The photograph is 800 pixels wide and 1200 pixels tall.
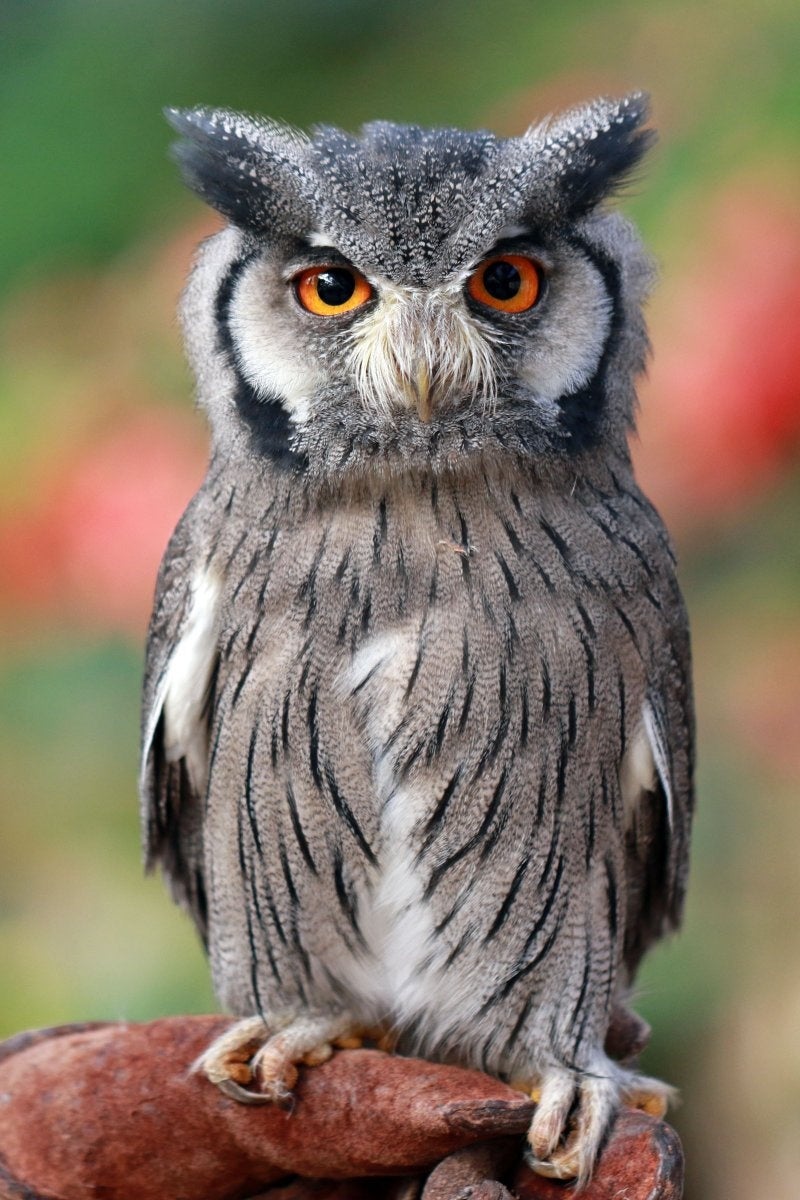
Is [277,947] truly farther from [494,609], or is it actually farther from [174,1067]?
[494,609]

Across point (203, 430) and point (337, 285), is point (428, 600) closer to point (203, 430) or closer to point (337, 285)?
point (337, 285)

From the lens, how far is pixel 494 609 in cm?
113

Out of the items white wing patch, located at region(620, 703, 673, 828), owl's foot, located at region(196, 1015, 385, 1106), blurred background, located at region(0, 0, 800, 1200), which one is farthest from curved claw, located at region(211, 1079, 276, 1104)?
blurred background, located at region(0, 0, 800, 1200)

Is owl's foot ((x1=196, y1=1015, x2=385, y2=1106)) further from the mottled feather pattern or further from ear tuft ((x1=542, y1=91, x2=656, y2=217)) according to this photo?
ear tuft ((x1=542, y1=91, x2=656, y2=217))

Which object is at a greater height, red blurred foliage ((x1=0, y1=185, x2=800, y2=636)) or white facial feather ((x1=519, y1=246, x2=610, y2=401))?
red blurred foliage ((x1=0, y1=185, x2=800, y2=636))

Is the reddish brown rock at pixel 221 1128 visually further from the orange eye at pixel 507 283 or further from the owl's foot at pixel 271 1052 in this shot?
the orange eye at pixel 507 283

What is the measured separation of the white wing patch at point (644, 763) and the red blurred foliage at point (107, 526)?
3.20 ft

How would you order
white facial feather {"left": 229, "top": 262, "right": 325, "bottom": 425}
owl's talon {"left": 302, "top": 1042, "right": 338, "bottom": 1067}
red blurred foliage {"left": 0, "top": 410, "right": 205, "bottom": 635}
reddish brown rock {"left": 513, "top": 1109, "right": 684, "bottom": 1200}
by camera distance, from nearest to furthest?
reddish brown rock {"left": 513, "top": 1109, "right": 684, "bottom": 1200} < white facial feather {"left": 229, "top": 262, "right": 325, "bottom": 425} < owl's talon {"left": 302, "top": 1042, "right": 338, "bottom": 1067} < red blurred foliage {"left": 0, "top": 410, "right": 205, "bottom": 635}

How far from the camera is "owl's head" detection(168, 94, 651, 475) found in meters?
1.04

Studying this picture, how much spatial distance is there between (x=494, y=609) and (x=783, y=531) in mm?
1057

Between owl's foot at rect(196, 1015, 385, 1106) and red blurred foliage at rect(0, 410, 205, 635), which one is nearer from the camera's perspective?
owl's foot at rect(196, 1015, 385, 1106)

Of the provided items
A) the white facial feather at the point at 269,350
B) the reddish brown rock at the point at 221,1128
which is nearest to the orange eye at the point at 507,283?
the white facial feather at the point at 269,350

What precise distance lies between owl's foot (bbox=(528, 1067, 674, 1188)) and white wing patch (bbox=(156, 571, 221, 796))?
437mm

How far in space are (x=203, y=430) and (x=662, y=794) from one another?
3.54 ft
